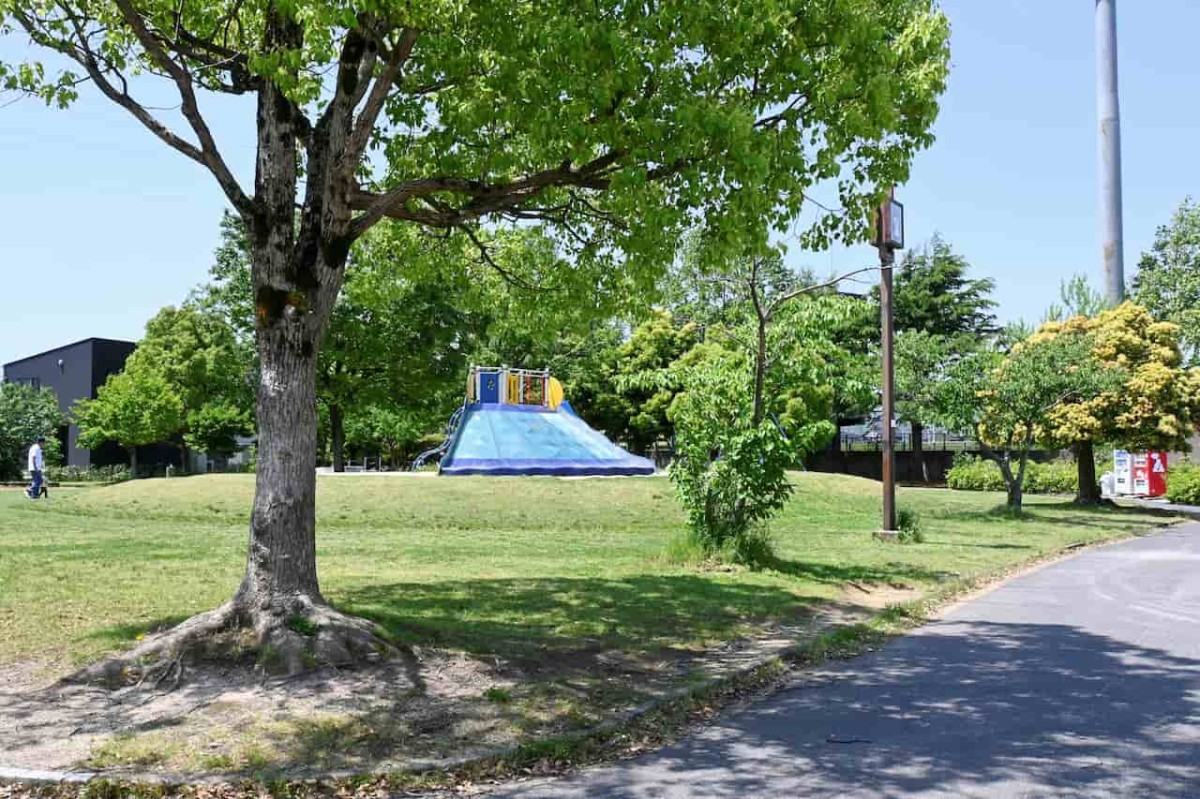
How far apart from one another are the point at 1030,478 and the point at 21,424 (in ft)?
161

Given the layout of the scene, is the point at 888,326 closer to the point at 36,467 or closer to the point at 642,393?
the point at 36,467

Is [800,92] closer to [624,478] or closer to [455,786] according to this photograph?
[455,786]

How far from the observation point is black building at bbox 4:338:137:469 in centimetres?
6400

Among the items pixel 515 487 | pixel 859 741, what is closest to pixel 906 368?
pixel 515 487

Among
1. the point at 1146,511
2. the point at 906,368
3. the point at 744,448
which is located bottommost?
the point at 1146,511

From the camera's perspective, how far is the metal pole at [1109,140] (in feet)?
149

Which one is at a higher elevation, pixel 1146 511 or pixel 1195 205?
pixel 1195 205

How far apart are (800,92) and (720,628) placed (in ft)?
16.4

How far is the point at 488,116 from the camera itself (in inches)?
371

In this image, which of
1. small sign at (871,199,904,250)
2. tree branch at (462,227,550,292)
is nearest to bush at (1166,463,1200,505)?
small sign at (871,199,904,250)

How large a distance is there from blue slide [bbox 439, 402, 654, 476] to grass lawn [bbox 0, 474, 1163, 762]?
13.7 feet

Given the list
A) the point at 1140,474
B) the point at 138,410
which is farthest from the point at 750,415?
the point at 138,410

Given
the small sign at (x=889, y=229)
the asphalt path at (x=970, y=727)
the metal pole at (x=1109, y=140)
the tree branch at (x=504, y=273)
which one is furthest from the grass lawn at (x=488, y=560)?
the metal pole at (x=1109, y=140)

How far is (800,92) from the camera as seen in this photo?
9094mm
